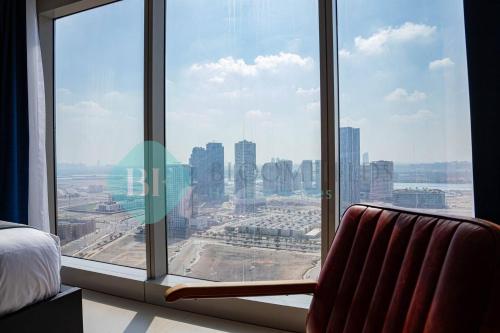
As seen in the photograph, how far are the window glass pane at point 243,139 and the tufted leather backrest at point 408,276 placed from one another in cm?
83

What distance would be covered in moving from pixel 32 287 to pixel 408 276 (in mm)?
1575

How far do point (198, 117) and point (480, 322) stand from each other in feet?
6.49

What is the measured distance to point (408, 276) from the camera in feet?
3.10

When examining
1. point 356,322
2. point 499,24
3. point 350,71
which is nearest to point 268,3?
point 350,71

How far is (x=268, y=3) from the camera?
6.99 ft

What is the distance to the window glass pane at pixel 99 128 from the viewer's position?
2.62m

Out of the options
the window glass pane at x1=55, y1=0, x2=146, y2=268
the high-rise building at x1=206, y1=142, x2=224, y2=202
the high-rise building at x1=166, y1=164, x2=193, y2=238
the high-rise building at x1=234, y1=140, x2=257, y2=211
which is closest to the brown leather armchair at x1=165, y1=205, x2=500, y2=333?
the high-rise building at x1=234, y1=140, x2=257, y2=211

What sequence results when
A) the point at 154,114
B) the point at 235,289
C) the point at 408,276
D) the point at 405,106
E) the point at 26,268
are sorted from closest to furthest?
the point at 408,276, the point at 235,289, the point at 26,268, the point at 405,106, the point at 154,114

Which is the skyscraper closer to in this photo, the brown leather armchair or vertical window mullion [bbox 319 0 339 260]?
vertical window mullion [bbox 319 0 339 260]

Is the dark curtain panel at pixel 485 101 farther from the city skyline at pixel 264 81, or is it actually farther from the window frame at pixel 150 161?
the window frame at pixel 150 161

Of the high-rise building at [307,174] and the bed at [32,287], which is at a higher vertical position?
the high-rise building at [307,174]

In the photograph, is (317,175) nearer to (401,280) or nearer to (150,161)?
(401,280)

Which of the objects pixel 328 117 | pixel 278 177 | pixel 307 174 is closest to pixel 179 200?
pixel 278 177

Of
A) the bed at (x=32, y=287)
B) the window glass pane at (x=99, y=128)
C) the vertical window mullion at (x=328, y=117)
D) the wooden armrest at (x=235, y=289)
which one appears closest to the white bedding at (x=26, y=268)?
the bed at (x=32, y=287)
